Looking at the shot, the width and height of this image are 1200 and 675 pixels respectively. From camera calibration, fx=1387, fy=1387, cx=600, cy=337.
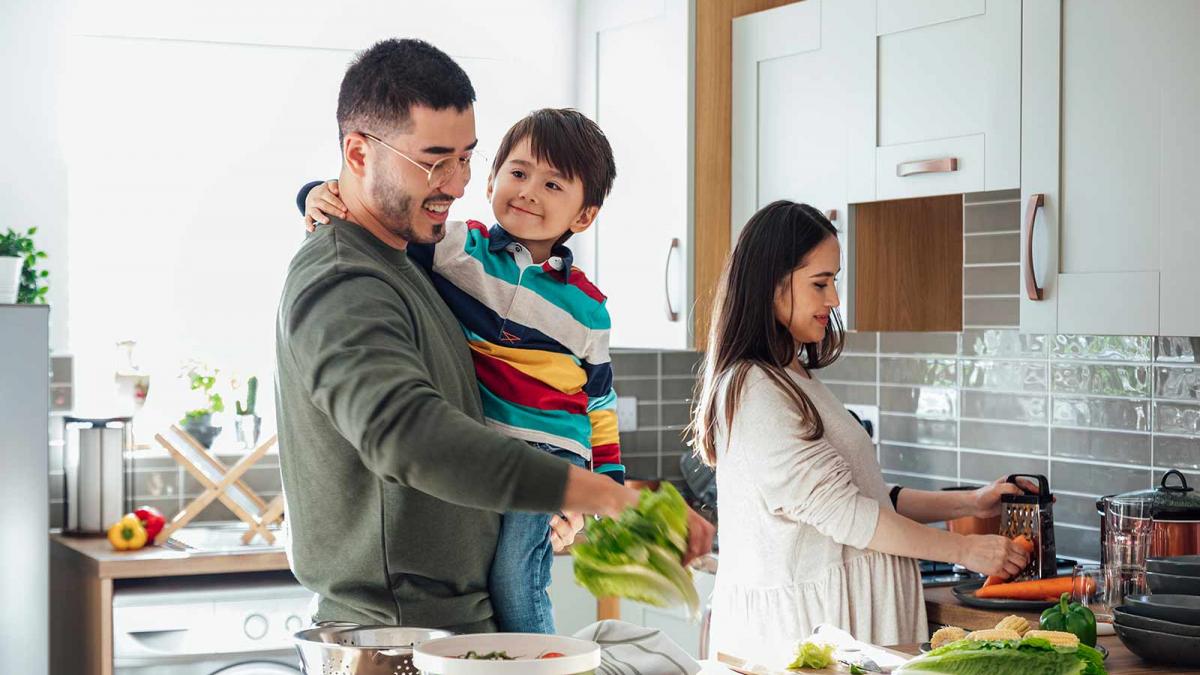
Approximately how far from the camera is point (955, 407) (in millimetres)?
3539

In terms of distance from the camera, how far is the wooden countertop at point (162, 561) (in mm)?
3244

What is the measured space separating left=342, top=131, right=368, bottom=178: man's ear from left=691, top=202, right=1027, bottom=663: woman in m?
1.21

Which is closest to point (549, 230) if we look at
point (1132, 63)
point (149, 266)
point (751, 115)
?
point (1132, 63)

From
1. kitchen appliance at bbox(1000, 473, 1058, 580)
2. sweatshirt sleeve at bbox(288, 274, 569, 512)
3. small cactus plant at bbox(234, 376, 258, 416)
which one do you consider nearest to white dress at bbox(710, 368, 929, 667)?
kitchen appliance at bbox(1000, 473, 1058, 580)

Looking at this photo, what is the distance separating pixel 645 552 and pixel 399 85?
564 millimetres

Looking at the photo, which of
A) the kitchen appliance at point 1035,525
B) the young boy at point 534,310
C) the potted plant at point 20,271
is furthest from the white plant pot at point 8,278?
the kitchen appliance at point 1035,525

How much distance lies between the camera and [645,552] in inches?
51.5

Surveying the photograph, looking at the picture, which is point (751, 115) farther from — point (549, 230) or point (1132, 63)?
point (549, 230)

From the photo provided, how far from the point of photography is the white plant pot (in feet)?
10.9

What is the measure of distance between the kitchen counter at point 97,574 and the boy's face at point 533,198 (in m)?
1.49

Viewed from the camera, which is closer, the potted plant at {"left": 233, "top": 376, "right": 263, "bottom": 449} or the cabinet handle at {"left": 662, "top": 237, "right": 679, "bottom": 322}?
the cabinet handle at {"left": 662, "top": 237, "right": 679, "bottom": 322}

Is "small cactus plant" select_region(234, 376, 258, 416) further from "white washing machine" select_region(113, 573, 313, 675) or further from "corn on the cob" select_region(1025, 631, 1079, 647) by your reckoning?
"corn on the cob" select_region(1025, 631, 1079, 647)

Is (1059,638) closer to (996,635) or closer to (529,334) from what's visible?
(996,635)

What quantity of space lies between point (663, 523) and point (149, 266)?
2.89 meters
